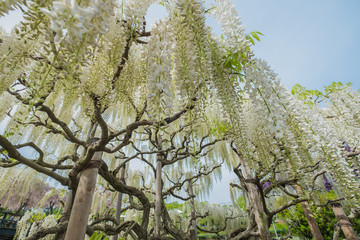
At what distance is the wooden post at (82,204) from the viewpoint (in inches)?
51.8

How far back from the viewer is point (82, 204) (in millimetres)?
1411

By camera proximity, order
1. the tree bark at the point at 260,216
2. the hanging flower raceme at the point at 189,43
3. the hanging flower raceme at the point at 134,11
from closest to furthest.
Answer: the hanging flower raceme at the point at 189,43, the hanging flower raceme at the point at 134,11, the tree bark at the point at 260,216

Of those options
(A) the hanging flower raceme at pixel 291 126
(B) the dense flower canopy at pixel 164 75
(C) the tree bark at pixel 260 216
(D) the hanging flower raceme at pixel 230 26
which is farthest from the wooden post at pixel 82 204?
(C) the tree bark at pixel 260 216

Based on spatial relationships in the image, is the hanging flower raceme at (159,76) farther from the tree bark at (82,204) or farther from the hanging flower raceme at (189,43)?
the tree bark at (82,204)

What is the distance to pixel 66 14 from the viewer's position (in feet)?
1.64

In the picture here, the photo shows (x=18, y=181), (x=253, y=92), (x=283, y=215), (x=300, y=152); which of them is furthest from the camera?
(x=283, y=215)

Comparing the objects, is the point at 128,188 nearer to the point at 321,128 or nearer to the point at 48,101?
the point at 48,101

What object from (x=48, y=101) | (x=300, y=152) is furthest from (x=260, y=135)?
(x=48, y=101)

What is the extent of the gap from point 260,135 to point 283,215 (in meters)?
6.45

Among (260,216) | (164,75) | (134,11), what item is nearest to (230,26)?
(134,11)

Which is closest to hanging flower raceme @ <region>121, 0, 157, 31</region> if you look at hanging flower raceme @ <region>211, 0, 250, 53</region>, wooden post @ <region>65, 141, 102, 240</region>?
hanging flower raceme @ <region>211, 0, 250, 53</region>

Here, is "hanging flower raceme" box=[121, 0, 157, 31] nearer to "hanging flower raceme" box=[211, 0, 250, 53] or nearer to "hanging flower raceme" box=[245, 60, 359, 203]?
"hanging flower raceme" box=[211, 0, 250, 53]

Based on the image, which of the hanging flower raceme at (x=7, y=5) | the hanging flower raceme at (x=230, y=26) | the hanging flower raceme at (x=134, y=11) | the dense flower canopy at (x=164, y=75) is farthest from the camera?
the hanging flower raceme at (x=230, y=26)

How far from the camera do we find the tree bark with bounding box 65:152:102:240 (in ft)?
4.31
